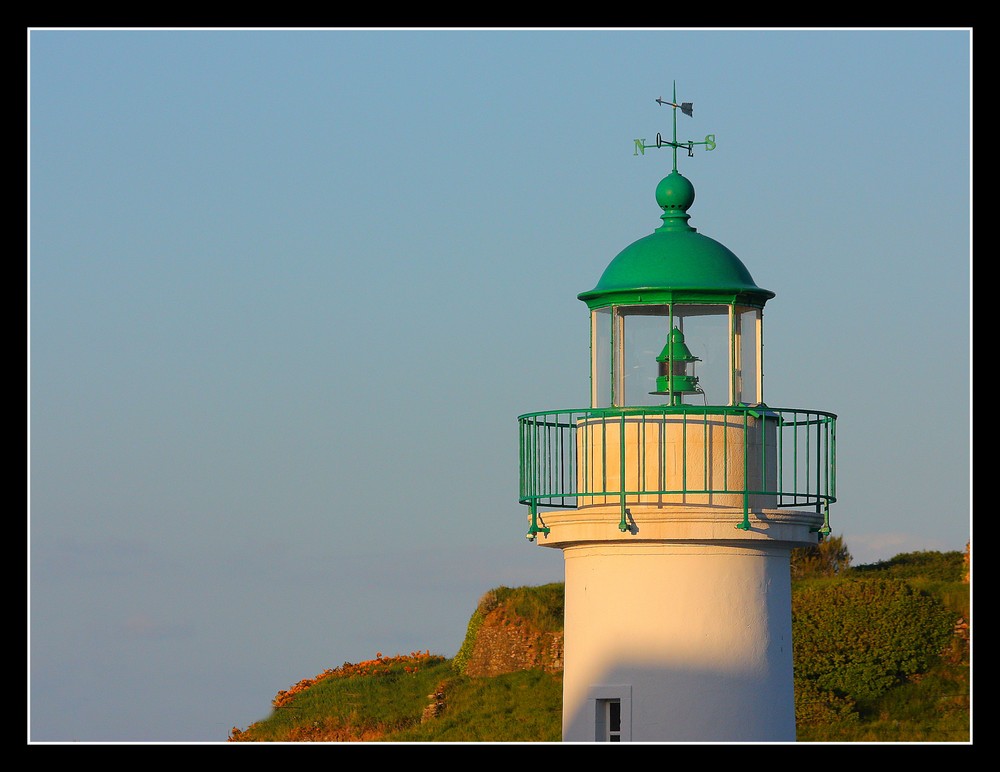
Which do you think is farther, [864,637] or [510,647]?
[510,647]

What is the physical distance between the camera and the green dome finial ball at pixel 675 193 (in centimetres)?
1677

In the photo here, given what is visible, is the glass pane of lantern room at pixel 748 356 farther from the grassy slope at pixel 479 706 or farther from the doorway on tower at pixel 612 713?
the grassy slope at pixel 479 706

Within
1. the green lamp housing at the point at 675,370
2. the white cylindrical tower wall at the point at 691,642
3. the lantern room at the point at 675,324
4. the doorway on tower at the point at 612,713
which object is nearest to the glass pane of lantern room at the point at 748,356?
the lantern room at the point at 675,324

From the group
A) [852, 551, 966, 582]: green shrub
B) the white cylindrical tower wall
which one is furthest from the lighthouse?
[852, 551, 966, 582]: green shrub

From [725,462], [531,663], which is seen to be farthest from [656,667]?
[531,663]

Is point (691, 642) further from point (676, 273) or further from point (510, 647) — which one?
point (510, 647)

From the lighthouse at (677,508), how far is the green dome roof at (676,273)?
2cm

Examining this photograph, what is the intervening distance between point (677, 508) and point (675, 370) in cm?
131

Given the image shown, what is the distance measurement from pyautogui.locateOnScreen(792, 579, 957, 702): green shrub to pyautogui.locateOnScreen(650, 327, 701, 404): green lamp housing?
16838mm

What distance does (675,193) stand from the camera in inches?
659

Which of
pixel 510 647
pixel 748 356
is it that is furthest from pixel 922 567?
pixel 748 356

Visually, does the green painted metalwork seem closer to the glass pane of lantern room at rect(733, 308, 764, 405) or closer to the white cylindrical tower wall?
the glass pane of lantern room at rect(733, 308, 764, 405)

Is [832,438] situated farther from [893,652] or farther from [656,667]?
[893,652]

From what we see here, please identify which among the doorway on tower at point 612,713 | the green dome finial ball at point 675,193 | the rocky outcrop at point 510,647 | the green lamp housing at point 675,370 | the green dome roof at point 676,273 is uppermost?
the green dome finial ball at point 675,193
